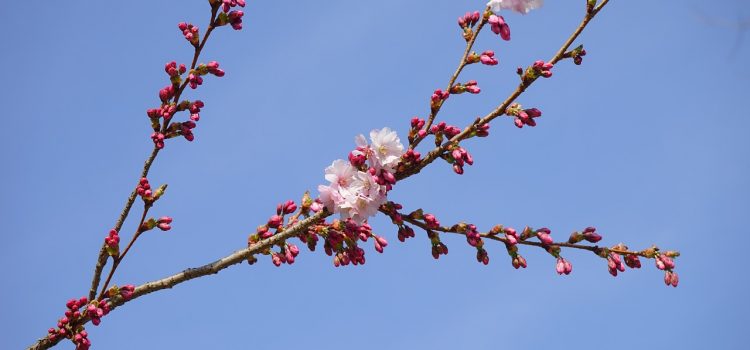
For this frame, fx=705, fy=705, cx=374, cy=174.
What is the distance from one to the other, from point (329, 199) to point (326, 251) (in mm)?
355

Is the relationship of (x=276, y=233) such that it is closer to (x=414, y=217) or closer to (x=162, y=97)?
(x=414, y=217)

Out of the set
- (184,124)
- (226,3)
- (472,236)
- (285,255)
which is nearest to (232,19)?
(226,3)

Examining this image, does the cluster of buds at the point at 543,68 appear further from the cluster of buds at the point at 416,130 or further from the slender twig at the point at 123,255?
the slender twig at the point at 123,255

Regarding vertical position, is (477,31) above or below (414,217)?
above

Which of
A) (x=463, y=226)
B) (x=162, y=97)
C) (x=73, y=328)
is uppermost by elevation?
(x=162, y=97)

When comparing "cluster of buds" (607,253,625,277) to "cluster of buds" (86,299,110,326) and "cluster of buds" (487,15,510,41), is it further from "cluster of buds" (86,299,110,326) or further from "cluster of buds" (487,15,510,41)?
"cluster of buds" (86,299,110,326)

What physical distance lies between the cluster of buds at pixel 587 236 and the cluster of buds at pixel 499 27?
107 cm

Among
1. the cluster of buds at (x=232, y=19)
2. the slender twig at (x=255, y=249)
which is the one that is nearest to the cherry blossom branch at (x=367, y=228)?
the slender twig at (x=255, y=249)

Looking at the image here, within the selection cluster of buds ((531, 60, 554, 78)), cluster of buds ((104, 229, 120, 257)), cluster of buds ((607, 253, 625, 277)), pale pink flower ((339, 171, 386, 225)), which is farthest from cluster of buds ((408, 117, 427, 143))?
cluster of buds ((104, 229, 120, 257))

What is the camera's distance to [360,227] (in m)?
3.56

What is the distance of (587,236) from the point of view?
366cm

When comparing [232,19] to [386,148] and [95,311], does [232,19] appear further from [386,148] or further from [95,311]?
[95,311]

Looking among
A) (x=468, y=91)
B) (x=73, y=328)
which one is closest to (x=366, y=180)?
(x=468, y=91)

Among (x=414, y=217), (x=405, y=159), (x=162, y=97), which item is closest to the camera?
(x=405, y=159)
